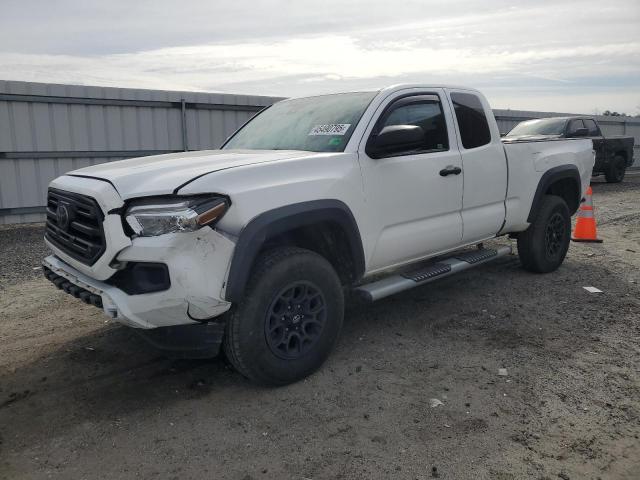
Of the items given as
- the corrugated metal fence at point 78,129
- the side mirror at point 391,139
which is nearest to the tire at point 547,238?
the side mirror at point 391,139

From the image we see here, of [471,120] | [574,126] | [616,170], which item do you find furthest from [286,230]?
[616,170]

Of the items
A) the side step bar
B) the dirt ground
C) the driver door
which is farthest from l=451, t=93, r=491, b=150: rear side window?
the dirt ground

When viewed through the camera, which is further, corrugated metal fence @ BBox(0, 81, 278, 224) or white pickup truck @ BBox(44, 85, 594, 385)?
corrugated metal fence @ BBox(0, 81, 278, 224)

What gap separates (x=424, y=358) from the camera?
408cm

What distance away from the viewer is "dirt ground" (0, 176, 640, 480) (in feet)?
9.20

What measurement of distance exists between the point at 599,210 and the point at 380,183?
29.8 ft

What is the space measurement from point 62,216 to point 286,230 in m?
1.43

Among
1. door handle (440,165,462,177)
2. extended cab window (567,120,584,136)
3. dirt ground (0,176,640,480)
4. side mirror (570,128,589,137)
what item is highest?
extended cab window (567,120,584,136)

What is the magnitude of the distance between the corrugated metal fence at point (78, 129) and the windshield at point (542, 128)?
742 centimetres

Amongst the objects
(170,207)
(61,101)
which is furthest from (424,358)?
(61,101)

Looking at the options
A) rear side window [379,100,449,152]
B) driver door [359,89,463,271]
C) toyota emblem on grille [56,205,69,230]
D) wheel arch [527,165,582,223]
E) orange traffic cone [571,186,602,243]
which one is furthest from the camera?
orange traffic cone [571,186,602,243]

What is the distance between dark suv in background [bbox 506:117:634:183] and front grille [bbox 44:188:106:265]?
39.9ft

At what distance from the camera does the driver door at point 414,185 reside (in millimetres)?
4000

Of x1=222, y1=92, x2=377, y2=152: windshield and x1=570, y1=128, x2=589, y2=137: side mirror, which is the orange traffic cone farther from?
x1=570, y1=128, x2=589, y2=137: side mirror
